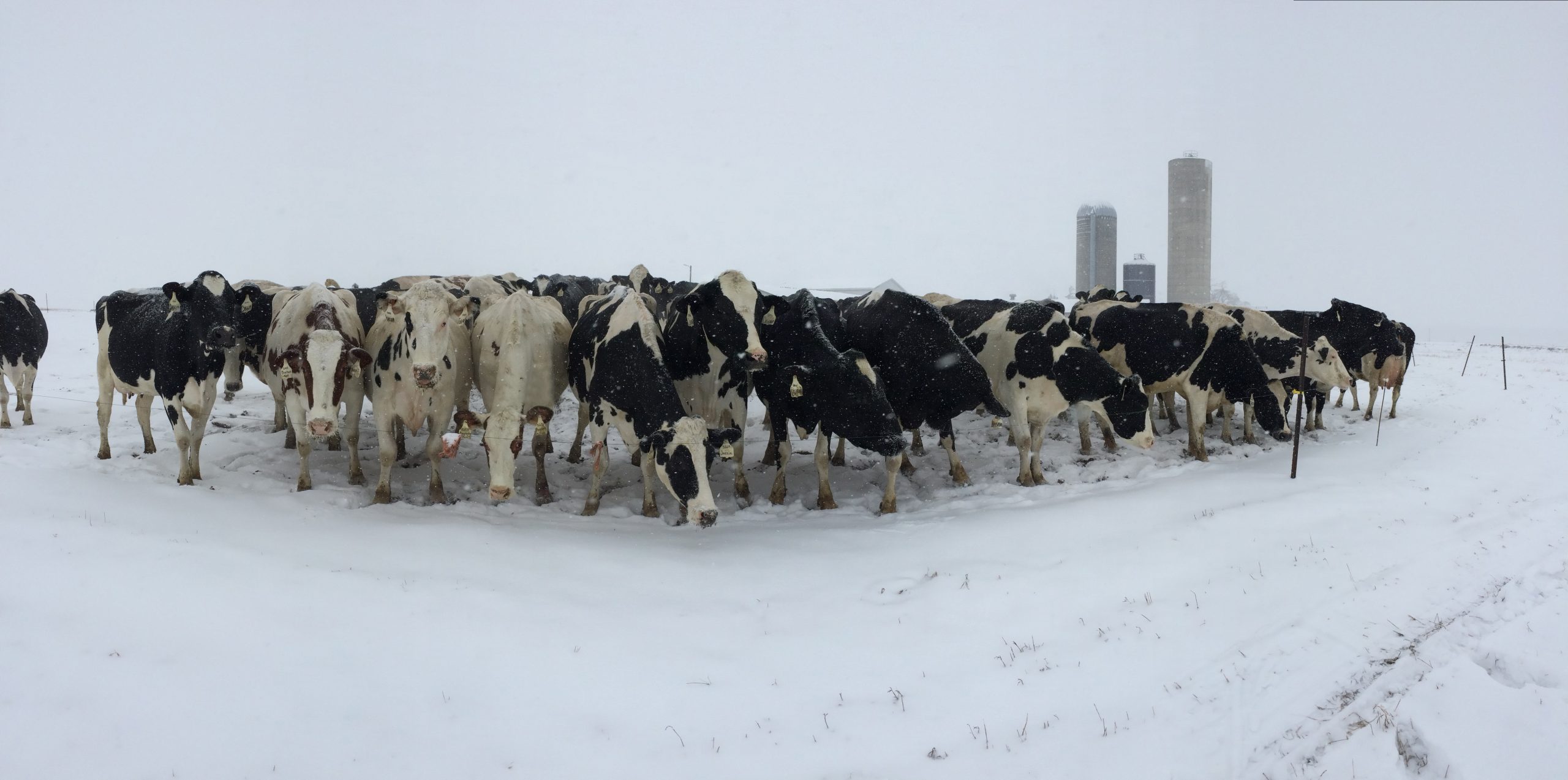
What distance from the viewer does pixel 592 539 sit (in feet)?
27.0

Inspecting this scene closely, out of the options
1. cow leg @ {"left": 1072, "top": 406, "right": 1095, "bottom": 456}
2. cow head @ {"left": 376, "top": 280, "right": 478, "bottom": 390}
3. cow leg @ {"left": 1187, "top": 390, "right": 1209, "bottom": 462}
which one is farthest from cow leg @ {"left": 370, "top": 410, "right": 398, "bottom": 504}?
cow leg @ {"left": 1187, "top": 390, "right": 1209, "bottom": 462}

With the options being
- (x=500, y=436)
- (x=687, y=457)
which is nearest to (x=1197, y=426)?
(x=687, y=457)

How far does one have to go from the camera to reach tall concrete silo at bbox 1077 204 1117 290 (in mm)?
57281

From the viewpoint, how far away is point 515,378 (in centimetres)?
920

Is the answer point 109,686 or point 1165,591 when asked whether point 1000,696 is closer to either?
point 1165,591

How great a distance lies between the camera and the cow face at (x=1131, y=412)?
1095cm

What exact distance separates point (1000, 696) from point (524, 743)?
2977 mm

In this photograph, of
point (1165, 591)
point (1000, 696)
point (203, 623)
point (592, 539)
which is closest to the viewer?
point (1000, 696)

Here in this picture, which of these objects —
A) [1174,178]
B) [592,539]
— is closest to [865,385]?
[592,539]

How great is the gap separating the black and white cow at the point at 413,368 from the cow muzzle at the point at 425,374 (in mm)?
297

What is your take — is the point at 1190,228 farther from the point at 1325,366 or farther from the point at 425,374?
the point at 425,374

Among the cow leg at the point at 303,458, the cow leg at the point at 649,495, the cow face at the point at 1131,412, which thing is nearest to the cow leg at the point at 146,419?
the cow leg at the point at 303,458

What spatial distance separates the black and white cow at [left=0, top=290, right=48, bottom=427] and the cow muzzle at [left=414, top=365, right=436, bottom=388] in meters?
9.29

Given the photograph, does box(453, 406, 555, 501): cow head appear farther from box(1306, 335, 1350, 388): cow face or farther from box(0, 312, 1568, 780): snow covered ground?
box(1306, 335, 1350, 388): cow face
